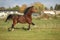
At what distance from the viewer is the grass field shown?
6.66 ft

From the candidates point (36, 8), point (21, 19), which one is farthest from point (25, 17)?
point (36, 8)

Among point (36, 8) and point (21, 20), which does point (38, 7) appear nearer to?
point (36, 8)

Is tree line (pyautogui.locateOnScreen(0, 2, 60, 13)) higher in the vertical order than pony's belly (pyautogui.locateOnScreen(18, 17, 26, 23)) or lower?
higher

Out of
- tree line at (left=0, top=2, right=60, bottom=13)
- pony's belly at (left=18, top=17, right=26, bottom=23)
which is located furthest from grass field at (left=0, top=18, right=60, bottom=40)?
tree line at (left=0, top=2, right=60, bottom=13)

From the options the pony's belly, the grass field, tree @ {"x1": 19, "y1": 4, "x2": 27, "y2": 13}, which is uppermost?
tree @ {"x1": 19, "y1": 4, "x2": 27, "y2": 13}

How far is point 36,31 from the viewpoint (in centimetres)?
205

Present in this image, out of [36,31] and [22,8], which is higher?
[22,8]

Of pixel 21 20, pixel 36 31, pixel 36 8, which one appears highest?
pixel 36 8

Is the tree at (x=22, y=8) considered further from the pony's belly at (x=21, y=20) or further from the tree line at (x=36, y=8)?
the pony's belly at (x=21, y=20)

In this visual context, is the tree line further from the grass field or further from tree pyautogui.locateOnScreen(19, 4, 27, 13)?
the grass field

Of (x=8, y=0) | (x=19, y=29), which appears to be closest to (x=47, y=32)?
(x=19, y=29)

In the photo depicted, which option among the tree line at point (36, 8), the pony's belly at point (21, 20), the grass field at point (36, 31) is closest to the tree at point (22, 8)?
the tree line at point (36, 8)

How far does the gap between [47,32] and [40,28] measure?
0.40 feet

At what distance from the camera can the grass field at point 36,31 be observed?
2.03m
